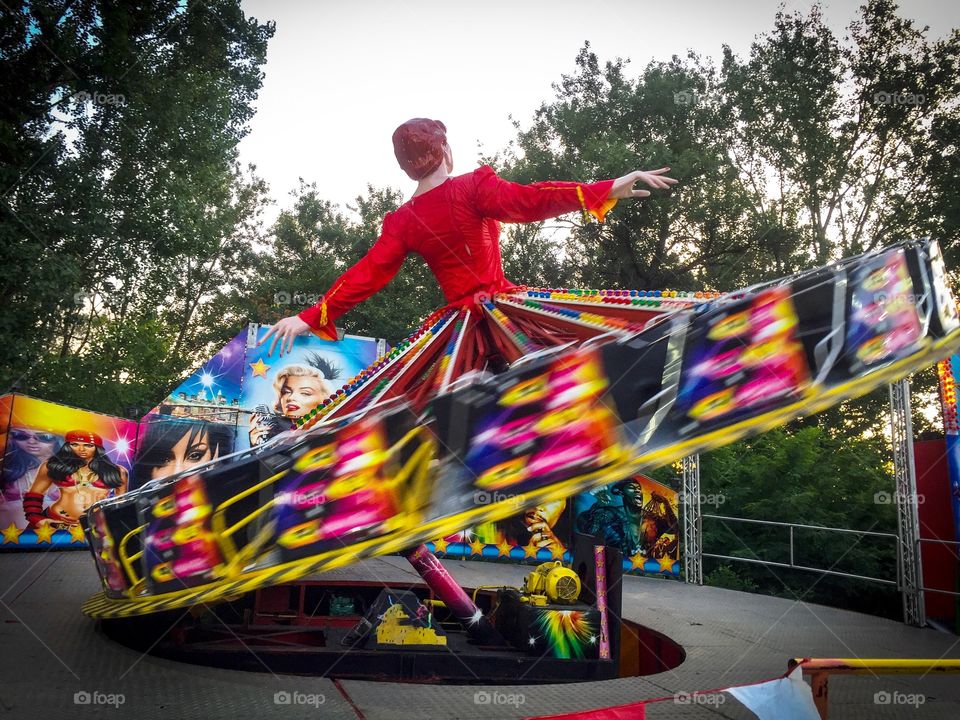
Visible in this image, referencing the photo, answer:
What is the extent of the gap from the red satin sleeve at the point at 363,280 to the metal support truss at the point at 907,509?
554 centimetres

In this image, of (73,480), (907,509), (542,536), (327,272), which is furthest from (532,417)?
(327,272)

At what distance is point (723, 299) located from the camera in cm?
319

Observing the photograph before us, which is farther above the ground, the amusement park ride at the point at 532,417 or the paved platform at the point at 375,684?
the amusement park ride at the point at 532,417

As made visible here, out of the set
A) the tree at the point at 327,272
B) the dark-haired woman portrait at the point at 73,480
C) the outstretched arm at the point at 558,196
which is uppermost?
the tree at the point at 327,272

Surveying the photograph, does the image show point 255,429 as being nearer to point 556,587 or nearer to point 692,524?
point 692,524

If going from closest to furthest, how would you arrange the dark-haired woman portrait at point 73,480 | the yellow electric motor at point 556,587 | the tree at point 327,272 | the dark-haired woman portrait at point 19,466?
the yellow electric motor at point 556,587
the dark-haired woman portrait at point 19,466
the dark-haired woman portrait at point 73,480
the tree at point 327,272

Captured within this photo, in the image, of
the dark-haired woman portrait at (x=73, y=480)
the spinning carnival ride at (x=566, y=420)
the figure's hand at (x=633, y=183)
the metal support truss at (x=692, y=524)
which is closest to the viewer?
the spinning carnival ride at (x=566, y=420)

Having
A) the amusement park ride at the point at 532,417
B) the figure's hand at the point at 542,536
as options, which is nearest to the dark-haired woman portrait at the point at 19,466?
the figure's hand at the point at 542,536

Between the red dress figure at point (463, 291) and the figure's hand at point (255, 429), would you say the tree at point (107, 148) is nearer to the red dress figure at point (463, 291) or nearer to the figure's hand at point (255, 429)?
the figure's hand at point (255, 429)

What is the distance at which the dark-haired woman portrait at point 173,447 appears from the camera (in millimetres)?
12328

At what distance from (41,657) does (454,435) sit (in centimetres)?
281

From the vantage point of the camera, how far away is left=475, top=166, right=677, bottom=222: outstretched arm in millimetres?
3439

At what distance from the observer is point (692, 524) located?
10508mm

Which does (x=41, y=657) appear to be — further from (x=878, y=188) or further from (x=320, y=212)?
(x=320, y=212)
